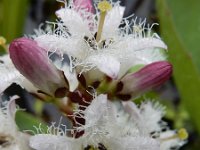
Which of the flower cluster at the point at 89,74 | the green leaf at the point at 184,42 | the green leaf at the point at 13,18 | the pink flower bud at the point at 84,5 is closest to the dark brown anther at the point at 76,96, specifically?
the flower cluster at the point at 89,74

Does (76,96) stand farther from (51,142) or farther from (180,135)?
(180,135)

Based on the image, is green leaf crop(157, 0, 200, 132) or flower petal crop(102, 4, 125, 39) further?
green leaf crop(157, 0, 200, 132)

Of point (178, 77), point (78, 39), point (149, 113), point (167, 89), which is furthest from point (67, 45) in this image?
point (167, 89)

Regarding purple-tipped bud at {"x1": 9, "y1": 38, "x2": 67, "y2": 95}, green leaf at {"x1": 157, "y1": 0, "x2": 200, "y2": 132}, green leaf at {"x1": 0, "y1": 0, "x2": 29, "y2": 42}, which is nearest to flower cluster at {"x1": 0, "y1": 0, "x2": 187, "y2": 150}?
purple-tipped bud at {"x1": 9, "y1": 38, "x2": 67, "y2": 95}

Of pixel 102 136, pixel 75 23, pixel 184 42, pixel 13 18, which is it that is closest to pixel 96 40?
pixel 75 23

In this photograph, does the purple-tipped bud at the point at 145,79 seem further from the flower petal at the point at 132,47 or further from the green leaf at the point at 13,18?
the green leaf at the point at 13,18

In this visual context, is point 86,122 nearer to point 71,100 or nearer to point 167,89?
point 71,100

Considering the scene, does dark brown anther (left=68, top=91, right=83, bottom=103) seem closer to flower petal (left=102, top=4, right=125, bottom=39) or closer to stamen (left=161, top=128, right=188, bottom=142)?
flower petal (left=102, top=4, right=125, bottom=39)
